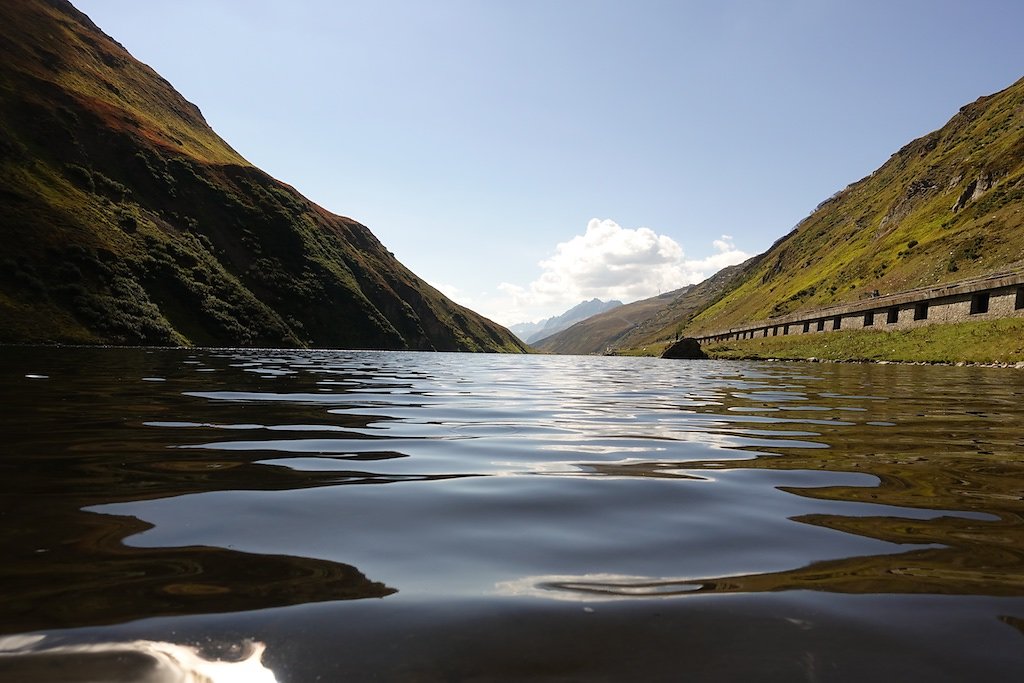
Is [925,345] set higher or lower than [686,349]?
higher

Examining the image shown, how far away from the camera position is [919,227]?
78.6 meters

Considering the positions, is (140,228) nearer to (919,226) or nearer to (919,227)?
(919,227)

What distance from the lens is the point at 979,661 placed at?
2057 millimetres

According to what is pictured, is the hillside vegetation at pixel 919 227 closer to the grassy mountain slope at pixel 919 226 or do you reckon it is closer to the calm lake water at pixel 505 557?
the grassy mountain slope at pixel 919 226

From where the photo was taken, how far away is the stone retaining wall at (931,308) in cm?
3650

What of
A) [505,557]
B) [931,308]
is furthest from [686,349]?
[505,557]

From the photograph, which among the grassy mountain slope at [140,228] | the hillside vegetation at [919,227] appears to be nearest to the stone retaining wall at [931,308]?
the hillside vegetation at [919,227]

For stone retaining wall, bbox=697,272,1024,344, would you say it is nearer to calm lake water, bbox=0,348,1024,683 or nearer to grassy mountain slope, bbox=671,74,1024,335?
grassy mountain slope, bbox=671,74,1024,335

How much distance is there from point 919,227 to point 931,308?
43698 millimetres

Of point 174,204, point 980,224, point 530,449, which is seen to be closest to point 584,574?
point 530,449

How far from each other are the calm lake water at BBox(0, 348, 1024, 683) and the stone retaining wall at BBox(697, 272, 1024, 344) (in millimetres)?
38571

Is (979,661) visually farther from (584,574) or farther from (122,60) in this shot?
(122,60)

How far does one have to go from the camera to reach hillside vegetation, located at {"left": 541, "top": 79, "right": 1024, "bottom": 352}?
180ft

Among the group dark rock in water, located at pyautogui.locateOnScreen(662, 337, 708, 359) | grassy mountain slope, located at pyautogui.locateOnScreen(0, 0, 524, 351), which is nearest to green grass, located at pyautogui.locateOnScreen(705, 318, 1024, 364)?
dark rock in water, located at pyautogui.locateOnScreen(662, 337, 708, 359)
